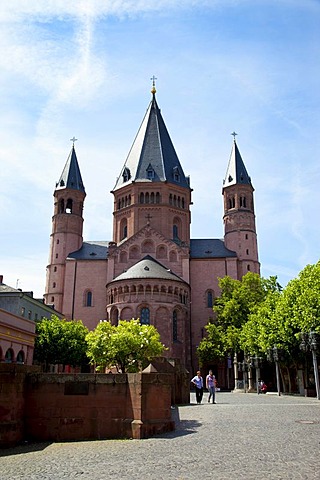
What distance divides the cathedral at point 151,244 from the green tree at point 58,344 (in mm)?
10291

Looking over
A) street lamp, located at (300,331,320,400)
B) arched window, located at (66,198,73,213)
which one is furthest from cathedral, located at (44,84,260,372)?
street lamp, located at (300,331,320,400)

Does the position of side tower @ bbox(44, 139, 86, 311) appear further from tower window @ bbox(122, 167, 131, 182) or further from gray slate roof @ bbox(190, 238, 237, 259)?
gray slate roof @ bbox(190, 238, 237, 259)

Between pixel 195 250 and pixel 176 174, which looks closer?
pixel 195 250

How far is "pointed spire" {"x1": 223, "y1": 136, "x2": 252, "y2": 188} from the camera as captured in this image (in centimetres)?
7381

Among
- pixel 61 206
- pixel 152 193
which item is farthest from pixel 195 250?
pixel 61 206

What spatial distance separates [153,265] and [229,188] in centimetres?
2021

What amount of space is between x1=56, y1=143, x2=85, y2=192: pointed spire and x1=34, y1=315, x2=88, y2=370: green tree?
103 ft

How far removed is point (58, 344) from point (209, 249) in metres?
31.3

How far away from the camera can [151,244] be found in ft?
224

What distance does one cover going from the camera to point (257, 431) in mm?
14562

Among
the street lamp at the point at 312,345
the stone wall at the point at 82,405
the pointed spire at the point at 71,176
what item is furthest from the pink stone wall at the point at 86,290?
the stone wall at the point at 82,405

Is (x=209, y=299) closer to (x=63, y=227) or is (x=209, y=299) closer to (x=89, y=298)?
(x=89, y=298)

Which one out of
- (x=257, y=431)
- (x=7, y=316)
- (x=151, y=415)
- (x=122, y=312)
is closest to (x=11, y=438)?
(x=151, y=415)

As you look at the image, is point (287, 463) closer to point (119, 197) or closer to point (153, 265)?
point (153, 265)
